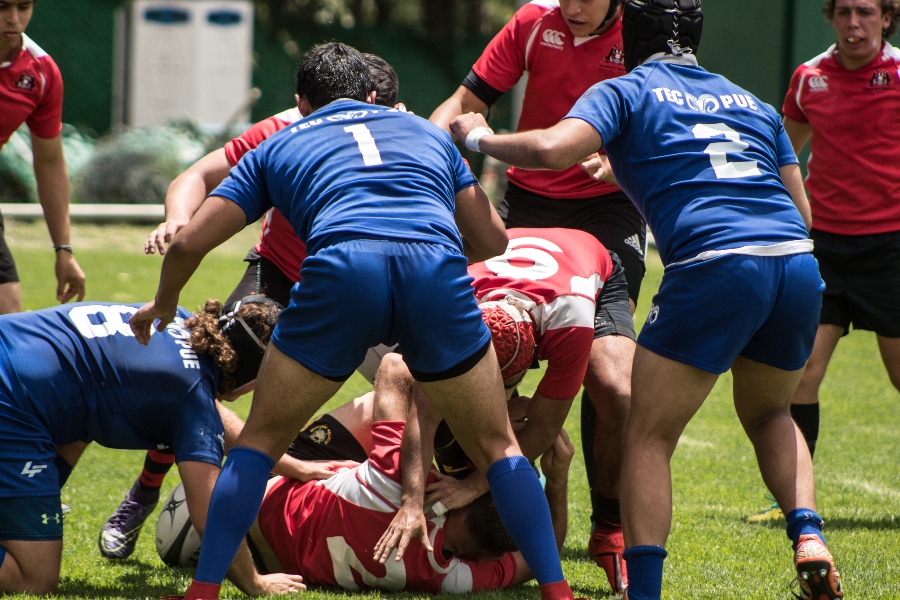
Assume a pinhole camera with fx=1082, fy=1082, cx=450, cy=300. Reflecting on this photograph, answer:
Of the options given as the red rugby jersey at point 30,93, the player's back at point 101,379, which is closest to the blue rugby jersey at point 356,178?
the player's back at point 101,379

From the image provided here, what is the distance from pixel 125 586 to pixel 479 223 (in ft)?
5.79

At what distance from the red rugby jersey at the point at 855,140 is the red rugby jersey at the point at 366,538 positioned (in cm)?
267

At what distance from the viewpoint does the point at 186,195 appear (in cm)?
427

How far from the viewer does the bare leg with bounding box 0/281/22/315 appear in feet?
16.3

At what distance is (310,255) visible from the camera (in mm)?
3170

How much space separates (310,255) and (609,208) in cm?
213

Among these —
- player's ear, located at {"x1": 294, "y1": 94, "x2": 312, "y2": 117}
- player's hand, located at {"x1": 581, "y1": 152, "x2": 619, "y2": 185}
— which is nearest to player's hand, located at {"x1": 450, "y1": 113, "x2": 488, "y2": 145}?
player's ear, located at {"x1": 294, "y1": 94, "x2": 312, "y2": 117}

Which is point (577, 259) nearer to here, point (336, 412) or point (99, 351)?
point (336, 412)

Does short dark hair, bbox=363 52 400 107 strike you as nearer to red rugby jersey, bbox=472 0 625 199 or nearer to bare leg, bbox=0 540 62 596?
red rugby jersey, bbox=472 0 625 199

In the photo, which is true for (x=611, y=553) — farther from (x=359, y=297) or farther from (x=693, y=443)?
(x=693, y=443)

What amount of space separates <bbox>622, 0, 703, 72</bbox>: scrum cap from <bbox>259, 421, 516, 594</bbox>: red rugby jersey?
1.55 meters

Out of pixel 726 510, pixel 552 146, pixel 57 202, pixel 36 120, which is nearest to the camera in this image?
pixel 552 146

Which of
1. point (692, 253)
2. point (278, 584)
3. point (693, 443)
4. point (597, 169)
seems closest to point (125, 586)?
point (278, 584)

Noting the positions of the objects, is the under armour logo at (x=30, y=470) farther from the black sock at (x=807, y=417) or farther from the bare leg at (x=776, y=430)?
the black sock at (x=807, y=417)
